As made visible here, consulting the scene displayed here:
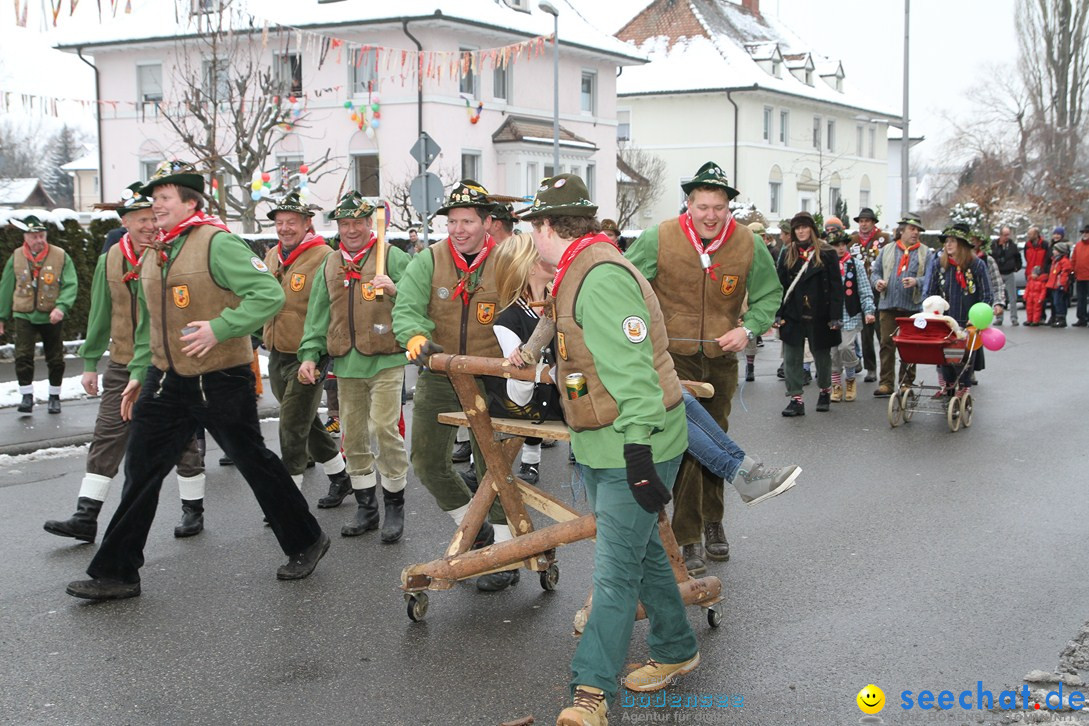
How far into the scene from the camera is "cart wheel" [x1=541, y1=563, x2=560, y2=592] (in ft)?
19.6

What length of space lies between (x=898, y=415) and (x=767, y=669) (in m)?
6.88

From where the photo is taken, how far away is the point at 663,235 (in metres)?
6.38

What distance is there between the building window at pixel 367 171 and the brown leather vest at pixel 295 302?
2940cm

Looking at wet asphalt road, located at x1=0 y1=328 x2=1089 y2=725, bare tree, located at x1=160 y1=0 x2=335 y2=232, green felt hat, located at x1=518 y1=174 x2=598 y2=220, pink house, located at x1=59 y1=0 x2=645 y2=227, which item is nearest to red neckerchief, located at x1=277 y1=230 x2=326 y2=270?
wet asphalt road, located at x1=0 y1=328 x2=1089 y2=725

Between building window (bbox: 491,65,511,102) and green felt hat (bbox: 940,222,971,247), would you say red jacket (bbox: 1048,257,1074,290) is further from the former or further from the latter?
building window (bbox: 491,65,511,102)

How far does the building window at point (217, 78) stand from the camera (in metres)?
30.6

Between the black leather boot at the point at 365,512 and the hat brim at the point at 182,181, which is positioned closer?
the hat brim at the point at 182,181

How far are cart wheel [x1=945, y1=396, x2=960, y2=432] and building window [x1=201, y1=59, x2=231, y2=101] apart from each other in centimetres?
2363

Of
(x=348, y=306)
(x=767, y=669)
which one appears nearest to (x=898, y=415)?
(x=348, y=306)

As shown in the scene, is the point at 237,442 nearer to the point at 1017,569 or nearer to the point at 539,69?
the point at 1017,569

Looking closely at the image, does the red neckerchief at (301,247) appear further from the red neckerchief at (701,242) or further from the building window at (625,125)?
the building window at (625,125)

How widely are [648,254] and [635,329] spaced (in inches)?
93.5

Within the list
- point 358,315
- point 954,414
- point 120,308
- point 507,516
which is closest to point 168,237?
point 358,315

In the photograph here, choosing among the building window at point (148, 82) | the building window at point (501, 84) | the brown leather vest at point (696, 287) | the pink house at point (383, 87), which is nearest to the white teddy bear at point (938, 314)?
the brown leather vest at point (696, 287)
